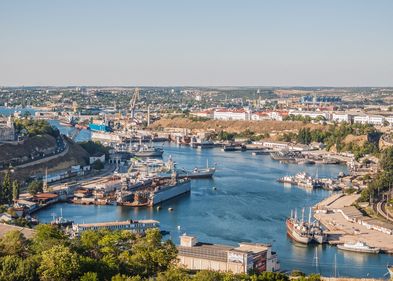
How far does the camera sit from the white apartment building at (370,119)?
27047 mm

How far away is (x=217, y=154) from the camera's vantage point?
21062 millimetres

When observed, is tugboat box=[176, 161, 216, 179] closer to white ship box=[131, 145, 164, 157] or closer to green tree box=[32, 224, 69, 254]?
white ship box=[131, 145, 164, 157]

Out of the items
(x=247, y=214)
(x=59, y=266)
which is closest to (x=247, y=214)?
(x=247, y=214)

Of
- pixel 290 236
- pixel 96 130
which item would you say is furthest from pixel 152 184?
pixel 96 130

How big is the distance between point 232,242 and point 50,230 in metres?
2.85

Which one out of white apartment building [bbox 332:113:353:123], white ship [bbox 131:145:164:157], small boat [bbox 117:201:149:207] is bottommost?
white ship [bbox 131:145:164:157]

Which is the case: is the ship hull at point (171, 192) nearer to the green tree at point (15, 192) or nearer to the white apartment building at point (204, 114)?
the green tree at point (15, 192)

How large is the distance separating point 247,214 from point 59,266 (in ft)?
19.7

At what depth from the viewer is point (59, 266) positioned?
17.3ft

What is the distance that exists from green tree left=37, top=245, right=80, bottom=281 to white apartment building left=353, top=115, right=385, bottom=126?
22644 millimetres

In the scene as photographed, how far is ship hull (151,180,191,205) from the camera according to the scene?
12.3 meters

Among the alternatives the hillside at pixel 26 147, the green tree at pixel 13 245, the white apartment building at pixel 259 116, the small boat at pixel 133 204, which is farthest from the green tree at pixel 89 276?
the white apartment building at pixel 259 116

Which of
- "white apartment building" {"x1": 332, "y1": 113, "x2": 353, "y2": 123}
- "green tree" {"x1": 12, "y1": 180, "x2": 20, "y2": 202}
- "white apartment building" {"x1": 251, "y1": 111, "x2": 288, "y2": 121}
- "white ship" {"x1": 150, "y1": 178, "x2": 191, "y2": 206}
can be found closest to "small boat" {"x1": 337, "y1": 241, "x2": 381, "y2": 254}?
"white ship" {"x1": 150, "y1": 178, "x2": 191, "y2": 206}

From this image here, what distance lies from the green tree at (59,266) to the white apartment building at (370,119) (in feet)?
74.3
